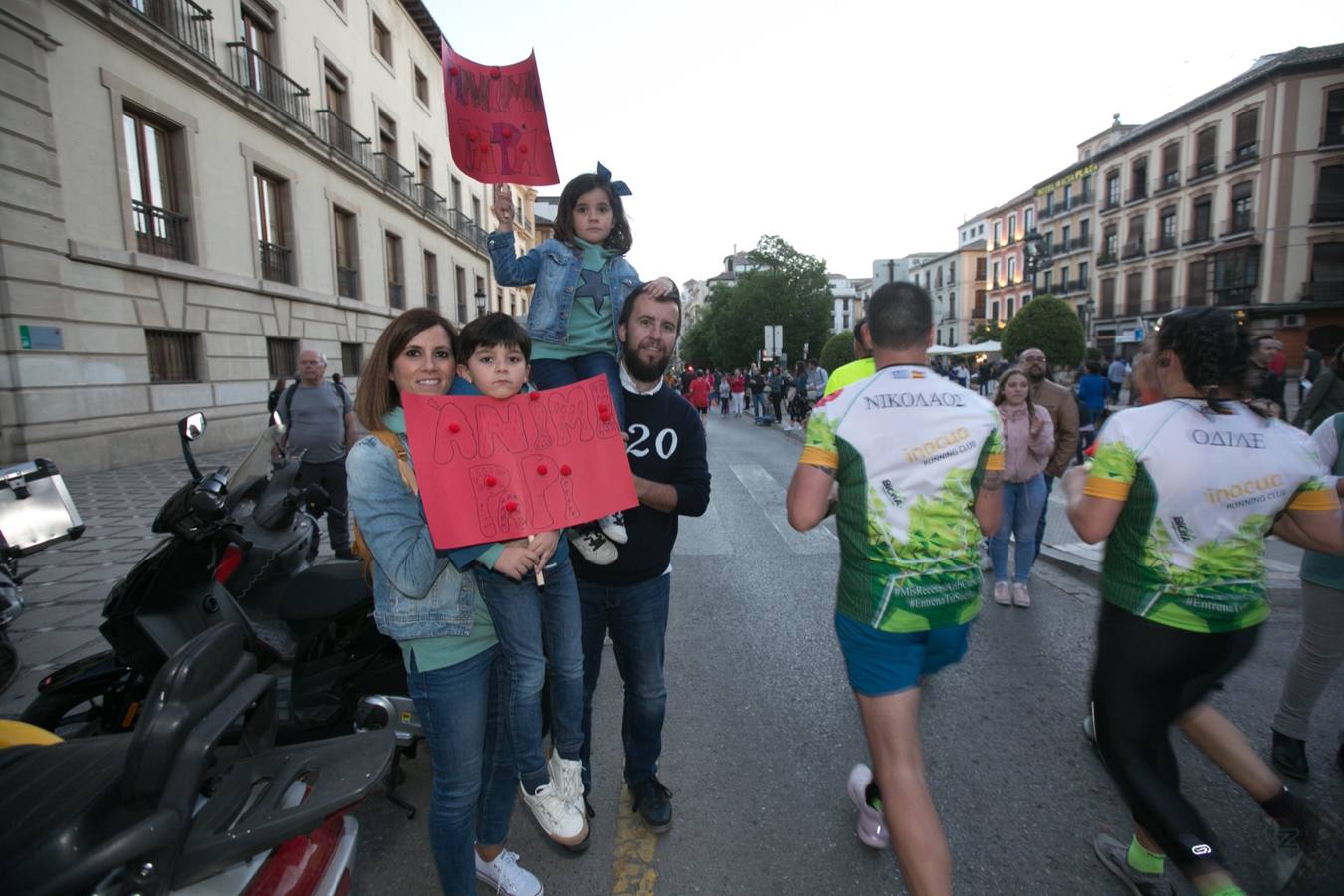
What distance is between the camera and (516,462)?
81.7 inches

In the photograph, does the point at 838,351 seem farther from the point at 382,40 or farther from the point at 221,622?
the point at 221,622

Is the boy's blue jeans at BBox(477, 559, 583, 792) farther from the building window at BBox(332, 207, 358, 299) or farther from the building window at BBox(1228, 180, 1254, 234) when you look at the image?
the building window at BBox(1228, 180, 1254, 234)

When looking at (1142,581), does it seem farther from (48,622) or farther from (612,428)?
(48,622)

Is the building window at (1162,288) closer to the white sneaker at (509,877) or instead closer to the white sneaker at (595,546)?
the white sneaker at (595,546)

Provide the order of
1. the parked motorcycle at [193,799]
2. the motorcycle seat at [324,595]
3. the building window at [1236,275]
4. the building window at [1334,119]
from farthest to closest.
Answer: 1. the building window at [1236,275]
2. the building window at [1334,119]
3. the motorcycle seat at [324,595]
4. the parked motorcycle at [193,799]

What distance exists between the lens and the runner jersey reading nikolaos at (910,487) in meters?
2.04

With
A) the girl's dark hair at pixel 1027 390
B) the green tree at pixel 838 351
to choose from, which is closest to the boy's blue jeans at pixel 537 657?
the girl's dark hair at pixel 1027 390

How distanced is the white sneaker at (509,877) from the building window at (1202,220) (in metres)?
48.8

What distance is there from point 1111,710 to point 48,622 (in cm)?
624

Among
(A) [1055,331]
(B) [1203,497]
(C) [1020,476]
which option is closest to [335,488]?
(C) [1020,476]

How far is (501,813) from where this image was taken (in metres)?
2.34

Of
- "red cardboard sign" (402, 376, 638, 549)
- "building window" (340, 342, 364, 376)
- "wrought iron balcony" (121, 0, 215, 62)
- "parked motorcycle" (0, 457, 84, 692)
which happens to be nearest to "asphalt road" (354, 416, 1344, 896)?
"red cardboard sign" (402, 376, 638, 549)

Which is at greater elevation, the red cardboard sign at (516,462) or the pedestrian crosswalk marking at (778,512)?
the red cardboard sign at (516,462)

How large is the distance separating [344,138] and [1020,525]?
72.5ft
